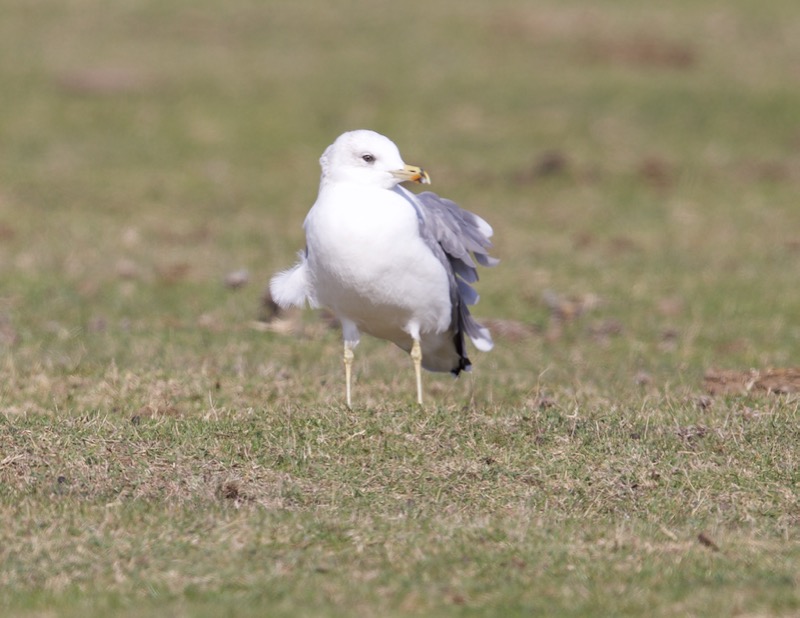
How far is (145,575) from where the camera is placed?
5.95 meters

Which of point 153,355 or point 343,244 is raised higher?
point 343,244

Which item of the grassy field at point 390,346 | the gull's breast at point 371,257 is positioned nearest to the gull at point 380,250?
the gull's breast at point 371,257

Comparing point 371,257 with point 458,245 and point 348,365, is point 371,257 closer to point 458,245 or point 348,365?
point 458,245

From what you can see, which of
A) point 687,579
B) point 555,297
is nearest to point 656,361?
point 555,297

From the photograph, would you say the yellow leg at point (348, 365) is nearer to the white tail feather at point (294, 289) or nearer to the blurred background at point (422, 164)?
the white tail feather at point (294, 289)

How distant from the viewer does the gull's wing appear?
27.5 ft

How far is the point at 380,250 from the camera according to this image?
310 inches

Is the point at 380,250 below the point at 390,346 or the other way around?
the other way around

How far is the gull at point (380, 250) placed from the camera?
7.87 m

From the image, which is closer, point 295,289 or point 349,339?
point 295,289

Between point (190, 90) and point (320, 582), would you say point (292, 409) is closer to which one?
point (320, 582)

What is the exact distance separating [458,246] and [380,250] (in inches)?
31.3

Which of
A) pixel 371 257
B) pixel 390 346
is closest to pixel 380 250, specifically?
pixel 371 257

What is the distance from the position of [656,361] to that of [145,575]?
6094 millimetres
